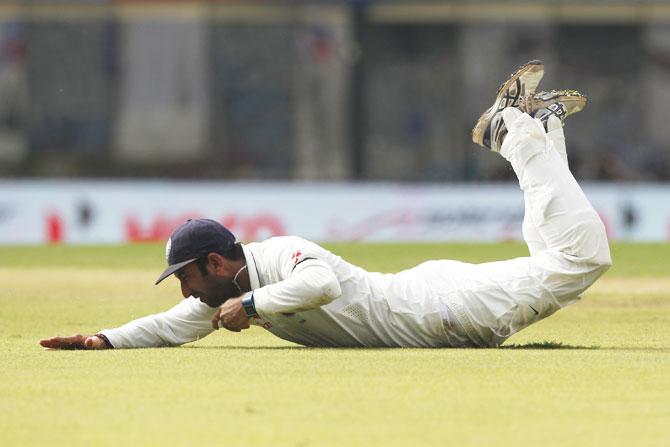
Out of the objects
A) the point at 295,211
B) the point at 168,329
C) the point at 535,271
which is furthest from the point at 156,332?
the point at 295,211

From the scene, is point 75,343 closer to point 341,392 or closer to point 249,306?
point 249,306

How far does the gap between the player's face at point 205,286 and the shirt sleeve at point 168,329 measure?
1.17ft

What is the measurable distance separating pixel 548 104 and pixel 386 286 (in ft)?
6.04

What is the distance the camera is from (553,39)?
30.8 m

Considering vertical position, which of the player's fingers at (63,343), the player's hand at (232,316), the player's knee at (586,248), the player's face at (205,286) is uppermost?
the player's knee at (586,248)

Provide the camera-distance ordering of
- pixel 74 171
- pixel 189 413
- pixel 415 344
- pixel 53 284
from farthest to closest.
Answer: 1. pixel 74 171
2. pixel 53 284
3. pixel 415 344
4. pixel 189 413

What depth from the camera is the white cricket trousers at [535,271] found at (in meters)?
8.01

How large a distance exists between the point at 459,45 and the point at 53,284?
16.9 metres

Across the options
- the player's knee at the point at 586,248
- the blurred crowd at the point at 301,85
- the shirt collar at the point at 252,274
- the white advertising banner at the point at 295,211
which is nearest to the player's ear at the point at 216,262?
the shirt collar at the point at 252,274

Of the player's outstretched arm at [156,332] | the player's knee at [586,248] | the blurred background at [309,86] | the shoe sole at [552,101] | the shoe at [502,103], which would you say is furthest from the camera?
the blurred background at [309,86]

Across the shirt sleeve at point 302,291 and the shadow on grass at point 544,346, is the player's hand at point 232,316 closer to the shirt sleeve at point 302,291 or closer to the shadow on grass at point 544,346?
the shirt sleeve at point 302,291

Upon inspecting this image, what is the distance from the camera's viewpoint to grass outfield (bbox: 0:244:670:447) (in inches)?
215

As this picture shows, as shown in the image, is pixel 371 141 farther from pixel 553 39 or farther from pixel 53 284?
pixel 53 284

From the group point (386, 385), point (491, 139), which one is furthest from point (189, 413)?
point (491, 139)
